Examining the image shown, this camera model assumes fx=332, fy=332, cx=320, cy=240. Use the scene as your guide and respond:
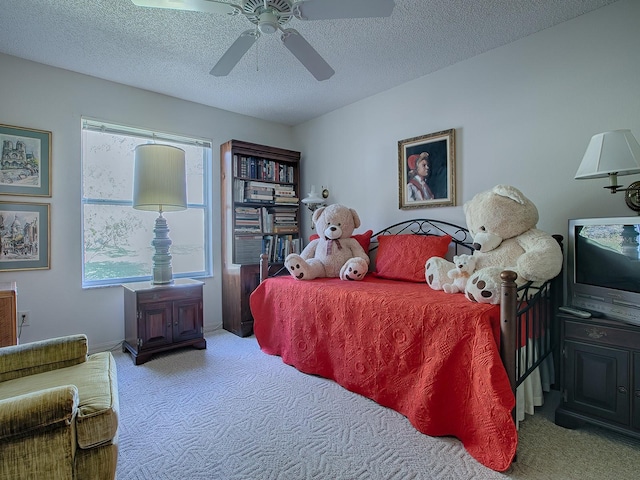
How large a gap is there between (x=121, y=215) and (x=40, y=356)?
1.94 meters

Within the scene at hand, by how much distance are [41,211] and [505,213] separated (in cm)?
345

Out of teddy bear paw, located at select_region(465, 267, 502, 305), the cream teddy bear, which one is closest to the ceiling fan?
the cream teddy bear

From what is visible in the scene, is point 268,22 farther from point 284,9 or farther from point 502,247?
point 502,247

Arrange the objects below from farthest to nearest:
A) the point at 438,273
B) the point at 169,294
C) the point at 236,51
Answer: the point at 169,294 < the point at 438,273 < the point at 236,51

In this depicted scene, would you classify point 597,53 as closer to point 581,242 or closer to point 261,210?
point 581,242

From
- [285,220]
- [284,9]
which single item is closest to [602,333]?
[284,9]

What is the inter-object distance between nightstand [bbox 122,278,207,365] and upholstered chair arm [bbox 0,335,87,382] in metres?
1.14

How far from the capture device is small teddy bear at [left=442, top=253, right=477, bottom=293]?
6.84 ft

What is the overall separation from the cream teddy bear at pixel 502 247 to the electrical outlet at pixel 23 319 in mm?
3103

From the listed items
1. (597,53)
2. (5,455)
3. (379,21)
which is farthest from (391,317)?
(597,53)

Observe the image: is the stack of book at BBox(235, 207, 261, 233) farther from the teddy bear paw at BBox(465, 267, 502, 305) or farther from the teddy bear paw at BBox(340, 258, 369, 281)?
the teddy bear paw at BBox(465, 267, 502, 305)

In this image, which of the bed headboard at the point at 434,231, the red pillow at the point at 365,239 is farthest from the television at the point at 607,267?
the red pillow at the point at 365,239

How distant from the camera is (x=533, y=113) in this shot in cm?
233

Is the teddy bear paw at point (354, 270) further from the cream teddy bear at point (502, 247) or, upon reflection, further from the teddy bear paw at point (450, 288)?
the teddy bear paw at point (450, 288)
